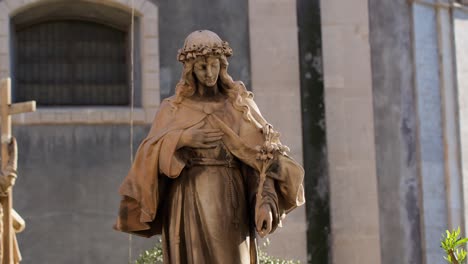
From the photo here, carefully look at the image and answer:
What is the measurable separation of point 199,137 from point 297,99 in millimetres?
13131

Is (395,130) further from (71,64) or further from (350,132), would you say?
(71,64)

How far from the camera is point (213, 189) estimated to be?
48.3 feet

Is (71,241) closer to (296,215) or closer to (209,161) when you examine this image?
(296,215)

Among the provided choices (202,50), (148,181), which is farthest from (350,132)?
(148,181)

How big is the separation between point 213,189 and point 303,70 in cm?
1337

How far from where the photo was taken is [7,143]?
20734mm

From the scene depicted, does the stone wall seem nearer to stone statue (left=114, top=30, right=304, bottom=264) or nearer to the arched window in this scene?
the arched window

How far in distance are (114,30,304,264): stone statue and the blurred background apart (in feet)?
39.0

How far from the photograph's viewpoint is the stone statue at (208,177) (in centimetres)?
1460

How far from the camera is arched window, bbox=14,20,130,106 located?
27.8 m

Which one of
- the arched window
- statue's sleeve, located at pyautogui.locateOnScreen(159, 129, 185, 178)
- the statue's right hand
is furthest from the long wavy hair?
the arched window

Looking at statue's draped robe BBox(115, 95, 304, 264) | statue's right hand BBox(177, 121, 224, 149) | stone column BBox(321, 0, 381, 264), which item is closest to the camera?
statue's draped robe BBox(115, 95, 304, 264)

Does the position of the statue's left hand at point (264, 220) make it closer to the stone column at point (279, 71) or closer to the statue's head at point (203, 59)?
the statue's head at point (203, 59)

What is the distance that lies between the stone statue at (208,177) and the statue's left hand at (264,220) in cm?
3
